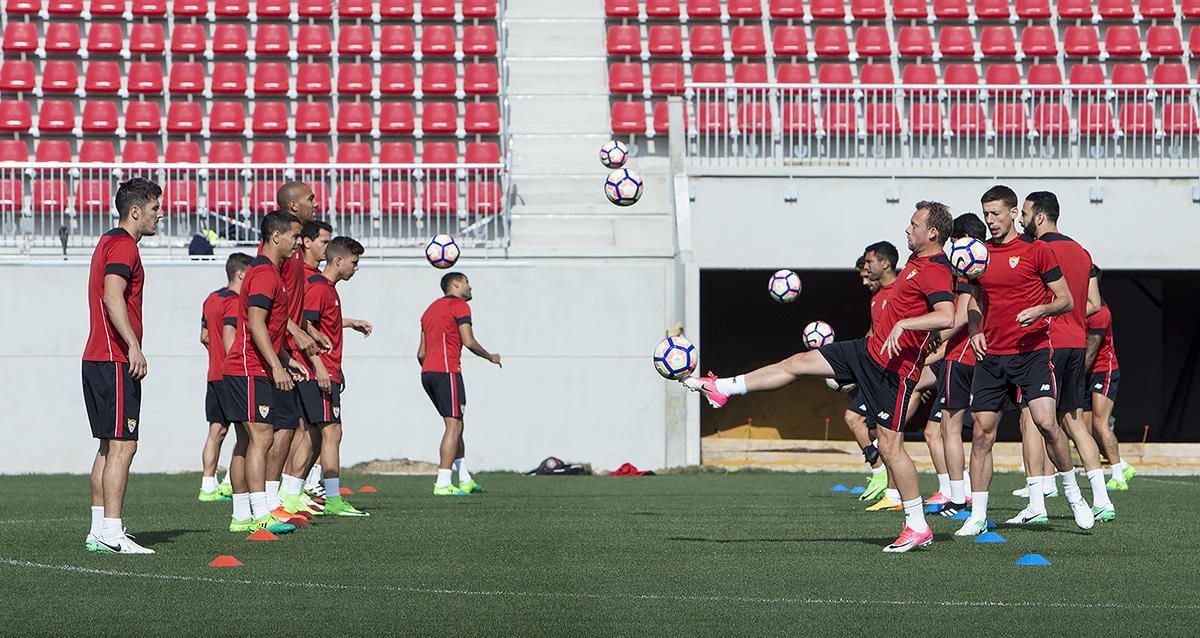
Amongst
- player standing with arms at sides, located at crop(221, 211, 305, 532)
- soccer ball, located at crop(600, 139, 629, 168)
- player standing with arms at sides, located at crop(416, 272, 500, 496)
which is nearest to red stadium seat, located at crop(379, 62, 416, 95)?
soccer ball, located at crop(600, 139, 629, 168)

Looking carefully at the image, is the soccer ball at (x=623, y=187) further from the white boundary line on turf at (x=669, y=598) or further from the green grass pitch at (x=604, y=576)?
the white boundary line on turf at (x=669, y=598)

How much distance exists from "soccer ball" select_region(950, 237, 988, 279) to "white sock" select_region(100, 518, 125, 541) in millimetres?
4633

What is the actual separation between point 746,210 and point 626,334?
6.54 ft

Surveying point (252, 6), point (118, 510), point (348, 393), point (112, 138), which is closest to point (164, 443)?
point (348, 393)

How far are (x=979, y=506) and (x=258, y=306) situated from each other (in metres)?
4.29

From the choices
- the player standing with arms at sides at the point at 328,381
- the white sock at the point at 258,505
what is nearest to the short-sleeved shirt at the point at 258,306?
the white sock at the point at 258,505

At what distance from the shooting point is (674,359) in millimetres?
9414

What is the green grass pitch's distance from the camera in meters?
5.99

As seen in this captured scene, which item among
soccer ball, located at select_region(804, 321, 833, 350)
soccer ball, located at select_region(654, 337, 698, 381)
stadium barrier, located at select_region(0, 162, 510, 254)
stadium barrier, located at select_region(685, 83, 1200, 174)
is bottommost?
soccer ball, located at select_region(654, 337, 698, 381)

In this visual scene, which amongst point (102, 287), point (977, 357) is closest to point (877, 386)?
point (977, 357)

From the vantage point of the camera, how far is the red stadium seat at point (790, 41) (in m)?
23.9

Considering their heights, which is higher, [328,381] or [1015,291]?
[1015,291]

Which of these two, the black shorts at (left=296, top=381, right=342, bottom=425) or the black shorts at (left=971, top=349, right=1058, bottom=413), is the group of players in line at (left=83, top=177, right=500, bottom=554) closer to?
the black shorts at (left=296, top=381, right=342, bottom=425)

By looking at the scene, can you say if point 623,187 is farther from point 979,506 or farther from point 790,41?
point 790,41
